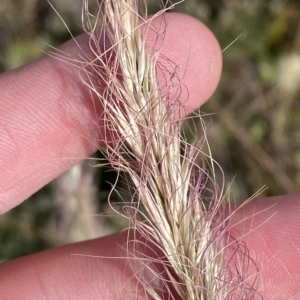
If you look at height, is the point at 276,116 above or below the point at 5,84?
below

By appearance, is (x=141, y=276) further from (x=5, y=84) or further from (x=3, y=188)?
(x=5, y=84)

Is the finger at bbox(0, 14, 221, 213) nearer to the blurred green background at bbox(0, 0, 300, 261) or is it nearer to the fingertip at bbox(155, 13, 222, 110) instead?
the fingertip at bbox(155, 13, 222, 110)

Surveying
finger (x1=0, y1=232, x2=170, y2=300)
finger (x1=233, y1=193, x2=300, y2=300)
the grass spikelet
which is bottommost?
finger (x1=233, y1=193, x2=300, y2=300)

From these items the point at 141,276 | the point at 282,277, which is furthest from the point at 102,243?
the point at 282,277

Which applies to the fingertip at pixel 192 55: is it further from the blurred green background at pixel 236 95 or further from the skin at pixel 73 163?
the blurred green background at pixel 236 95

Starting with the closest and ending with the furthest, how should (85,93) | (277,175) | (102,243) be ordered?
(85,93), (102,243), (277,175)

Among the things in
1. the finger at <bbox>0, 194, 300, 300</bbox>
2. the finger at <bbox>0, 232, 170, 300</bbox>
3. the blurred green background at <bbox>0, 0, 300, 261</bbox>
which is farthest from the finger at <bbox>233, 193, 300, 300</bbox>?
the blurred green background at <bbox>0, 0, 300, 261</bbox>

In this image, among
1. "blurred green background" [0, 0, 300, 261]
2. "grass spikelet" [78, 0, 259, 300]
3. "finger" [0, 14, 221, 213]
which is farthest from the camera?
"blurred green background" [0, 0, 300, 261]
